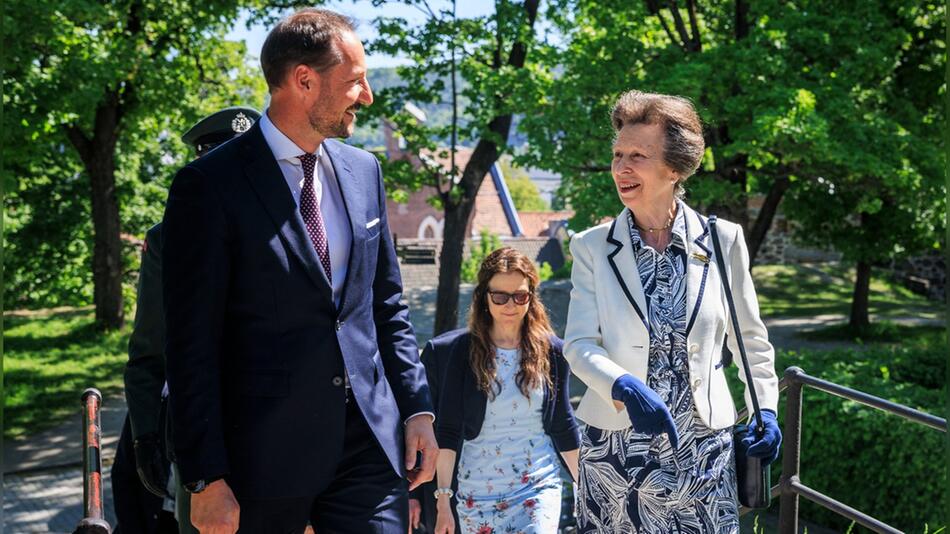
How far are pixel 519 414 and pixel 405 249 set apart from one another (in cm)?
3398

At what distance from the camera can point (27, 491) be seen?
10.5 m

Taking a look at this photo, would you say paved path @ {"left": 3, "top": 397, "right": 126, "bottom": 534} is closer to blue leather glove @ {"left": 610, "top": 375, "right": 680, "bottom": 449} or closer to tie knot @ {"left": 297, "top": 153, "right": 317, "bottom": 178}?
tie knot @ {"left": 297, "top": 153, "right": 317, "bottom": 178}

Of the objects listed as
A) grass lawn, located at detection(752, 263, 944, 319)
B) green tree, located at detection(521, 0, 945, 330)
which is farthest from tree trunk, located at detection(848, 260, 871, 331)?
green tree, located at detection(521, 0, 945, 330)

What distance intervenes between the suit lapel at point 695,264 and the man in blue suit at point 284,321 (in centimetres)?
98

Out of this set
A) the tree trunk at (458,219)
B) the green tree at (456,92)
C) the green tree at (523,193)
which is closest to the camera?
the green tree at (456,92)

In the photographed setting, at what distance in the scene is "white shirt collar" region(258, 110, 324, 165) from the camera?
2701 mm

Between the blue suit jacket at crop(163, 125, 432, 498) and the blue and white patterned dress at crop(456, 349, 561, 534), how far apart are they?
184cm

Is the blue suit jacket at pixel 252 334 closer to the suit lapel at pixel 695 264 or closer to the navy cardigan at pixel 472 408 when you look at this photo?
the suit lapel at pixel 695 264

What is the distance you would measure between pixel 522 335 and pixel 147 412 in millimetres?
1834

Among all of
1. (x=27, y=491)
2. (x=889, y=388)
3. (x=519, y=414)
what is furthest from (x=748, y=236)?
(x=519, y=414)

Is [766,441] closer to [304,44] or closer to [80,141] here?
[304,44]

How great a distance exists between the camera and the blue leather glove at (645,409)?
282 cm

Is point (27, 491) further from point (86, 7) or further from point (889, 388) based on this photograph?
point (889, 388)

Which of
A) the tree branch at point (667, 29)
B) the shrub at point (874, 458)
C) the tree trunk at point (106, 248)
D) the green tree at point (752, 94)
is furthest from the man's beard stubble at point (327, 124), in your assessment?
the tree trunk at point (106, 248)
